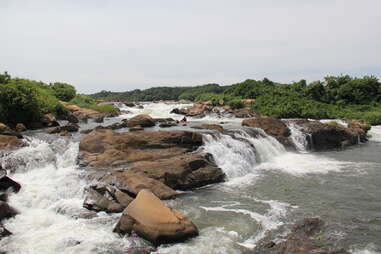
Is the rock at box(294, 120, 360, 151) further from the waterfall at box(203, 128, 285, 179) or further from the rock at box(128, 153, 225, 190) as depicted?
the rock at box(128, 153, 225, 190)

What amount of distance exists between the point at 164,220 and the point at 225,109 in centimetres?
3578

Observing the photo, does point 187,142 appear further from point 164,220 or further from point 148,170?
point 164,220

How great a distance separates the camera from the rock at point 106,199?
1049 centimetres

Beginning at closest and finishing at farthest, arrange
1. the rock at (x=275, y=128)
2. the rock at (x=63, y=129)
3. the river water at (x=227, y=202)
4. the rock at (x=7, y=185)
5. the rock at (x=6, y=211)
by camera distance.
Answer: the river water at (x=227, y=202) < the rock at (x=6, y=211) < the rock at (x=7, y=185) < the rock at (x=63, y=129) < the rock at (x=275, y=128)

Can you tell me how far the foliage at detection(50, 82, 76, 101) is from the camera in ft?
152

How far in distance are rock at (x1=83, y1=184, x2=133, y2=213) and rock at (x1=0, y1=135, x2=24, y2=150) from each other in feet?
21.3

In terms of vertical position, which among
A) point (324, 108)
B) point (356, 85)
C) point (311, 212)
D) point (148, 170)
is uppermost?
point (356, 85)

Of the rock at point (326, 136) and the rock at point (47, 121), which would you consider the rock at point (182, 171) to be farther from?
the rock at point (47, 121)

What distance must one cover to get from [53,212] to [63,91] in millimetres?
40148

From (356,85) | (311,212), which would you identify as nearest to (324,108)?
(356,85)

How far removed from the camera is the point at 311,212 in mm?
10562

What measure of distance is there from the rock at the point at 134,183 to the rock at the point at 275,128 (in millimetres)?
13085

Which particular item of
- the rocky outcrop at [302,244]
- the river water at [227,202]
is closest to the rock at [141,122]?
the river water at [227,202]

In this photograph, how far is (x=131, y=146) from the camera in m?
15.5
